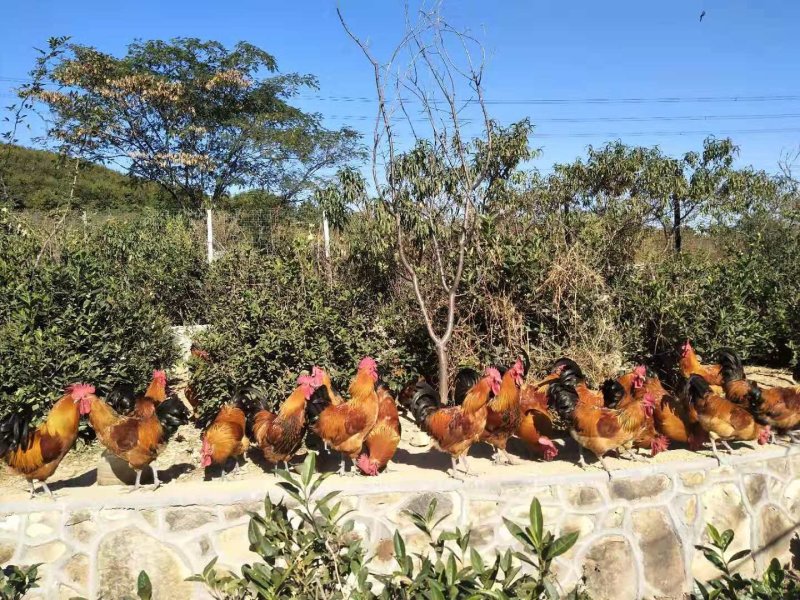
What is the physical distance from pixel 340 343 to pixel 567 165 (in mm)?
12395

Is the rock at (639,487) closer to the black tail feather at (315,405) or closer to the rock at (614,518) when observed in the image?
the rock at (614,518)

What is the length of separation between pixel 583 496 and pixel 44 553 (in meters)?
4.28

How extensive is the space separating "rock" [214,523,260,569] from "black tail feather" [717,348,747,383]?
492cm

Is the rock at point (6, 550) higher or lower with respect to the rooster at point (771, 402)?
lower

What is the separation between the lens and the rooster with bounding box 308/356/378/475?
505 cm

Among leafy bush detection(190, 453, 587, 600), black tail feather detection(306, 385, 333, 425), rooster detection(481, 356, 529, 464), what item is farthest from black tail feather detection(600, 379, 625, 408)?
leafy bush detection(190, 453, 587, 600)

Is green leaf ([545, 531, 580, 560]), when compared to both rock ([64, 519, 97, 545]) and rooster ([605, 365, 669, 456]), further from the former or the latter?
rock ([64, 519, 97, 545])

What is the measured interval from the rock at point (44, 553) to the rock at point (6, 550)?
0.30 feet

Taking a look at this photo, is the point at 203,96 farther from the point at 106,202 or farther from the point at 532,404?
the point at 532,404

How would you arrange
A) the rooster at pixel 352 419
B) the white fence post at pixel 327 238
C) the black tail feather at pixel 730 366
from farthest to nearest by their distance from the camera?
the white fence post at pixel 327 238
the black tail feather at pixel 730 366
the rooster at pixel 352 419

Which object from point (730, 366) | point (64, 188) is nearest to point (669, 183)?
point (730, 366)

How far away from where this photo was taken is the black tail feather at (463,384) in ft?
20.6

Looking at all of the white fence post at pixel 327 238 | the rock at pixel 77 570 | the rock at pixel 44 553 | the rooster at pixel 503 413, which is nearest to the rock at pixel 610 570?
the rooster at pixel 503 413

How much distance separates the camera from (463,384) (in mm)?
6336
